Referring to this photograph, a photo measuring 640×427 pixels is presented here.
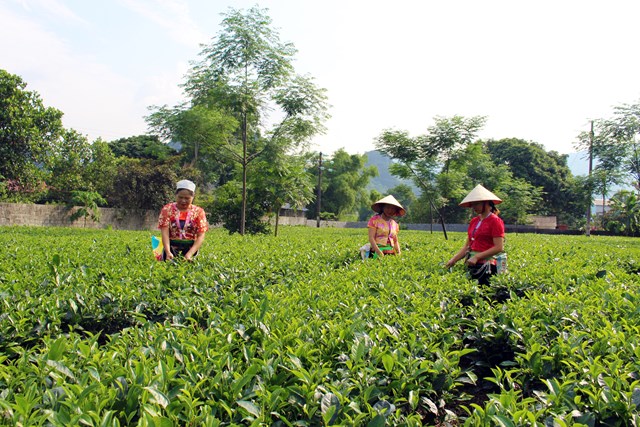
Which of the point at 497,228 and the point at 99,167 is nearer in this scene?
the point at 497,228

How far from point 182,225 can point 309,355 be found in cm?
364

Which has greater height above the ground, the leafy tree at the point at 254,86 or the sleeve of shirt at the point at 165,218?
the leafy tree at the point at 254,86

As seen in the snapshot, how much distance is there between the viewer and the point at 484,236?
5.37m

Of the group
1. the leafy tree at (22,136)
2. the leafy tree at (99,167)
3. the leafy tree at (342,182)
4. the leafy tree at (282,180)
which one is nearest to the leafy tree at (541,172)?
the leafy tree at (342,182)

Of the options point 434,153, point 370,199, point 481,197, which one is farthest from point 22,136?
point 370,199

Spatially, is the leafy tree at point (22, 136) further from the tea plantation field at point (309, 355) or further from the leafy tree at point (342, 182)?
the leafy tree at point (342, 182)

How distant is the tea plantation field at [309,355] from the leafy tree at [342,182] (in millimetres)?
57627

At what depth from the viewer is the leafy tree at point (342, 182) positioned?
63250 millimetres

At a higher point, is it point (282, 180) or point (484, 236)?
point (282, 180)

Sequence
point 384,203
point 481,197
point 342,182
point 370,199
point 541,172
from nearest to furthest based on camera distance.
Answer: point 481,197
point 384,203
point 541,172
point 370,199
point 342,182

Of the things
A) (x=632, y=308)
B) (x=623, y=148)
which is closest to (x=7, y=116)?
(x=632, y=308)

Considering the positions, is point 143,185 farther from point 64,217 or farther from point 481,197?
point 481,197

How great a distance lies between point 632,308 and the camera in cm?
363

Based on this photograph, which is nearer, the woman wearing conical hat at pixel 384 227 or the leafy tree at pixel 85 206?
the woman wearing conical hat at pixel 384 227
